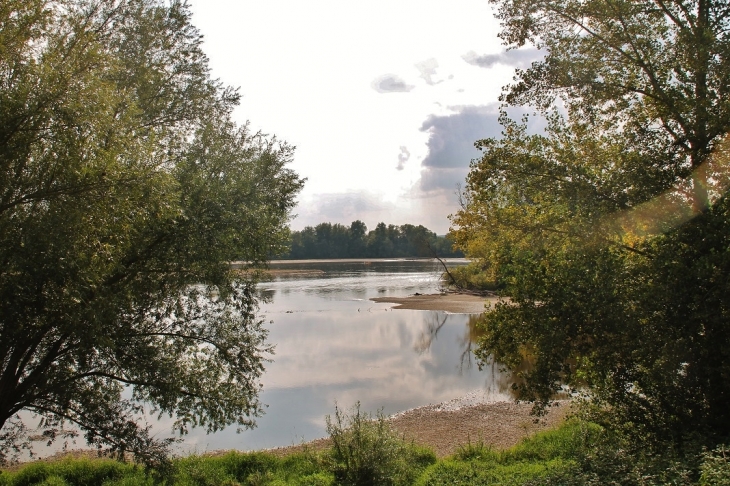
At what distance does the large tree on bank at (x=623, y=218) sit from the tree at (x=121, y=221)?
14.4 feet

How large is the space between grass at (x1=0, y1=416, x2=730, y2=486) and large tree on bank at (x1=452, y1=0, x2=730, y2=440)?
4.31 ft

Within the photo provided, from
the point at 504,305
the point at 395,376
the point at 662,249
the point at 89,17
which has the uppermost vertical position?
the point at 89,17

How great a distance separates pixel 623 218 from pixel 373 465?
587 centimetres

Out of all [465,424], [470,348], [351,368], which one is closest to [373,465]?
[465,424]

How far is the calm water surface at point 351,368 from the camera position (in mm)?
15438

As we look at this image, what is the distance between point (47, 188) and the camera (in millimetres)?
6402

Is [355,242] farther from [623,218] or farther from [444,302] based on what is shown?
[623,218]

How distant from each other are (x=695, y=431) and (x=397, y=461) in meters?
4.73

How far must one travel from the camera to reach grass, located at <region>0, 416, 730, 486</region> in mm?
8797

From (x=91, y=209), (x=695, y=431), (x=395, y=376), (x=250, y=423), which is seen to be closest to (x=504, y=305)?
(x=695, y=431)

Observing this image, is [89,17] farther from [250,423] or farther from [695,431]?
[695,431]

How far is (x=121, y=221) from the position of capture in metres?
6.96

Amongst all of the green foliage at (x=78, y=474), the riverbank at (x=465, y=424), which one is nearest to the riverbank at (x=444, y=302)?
the riverbank at (x=465, y=424)

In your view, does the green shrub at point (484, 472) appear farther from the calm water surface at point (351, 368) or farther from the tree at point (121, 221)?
the calm water surface at point (351, 368)
